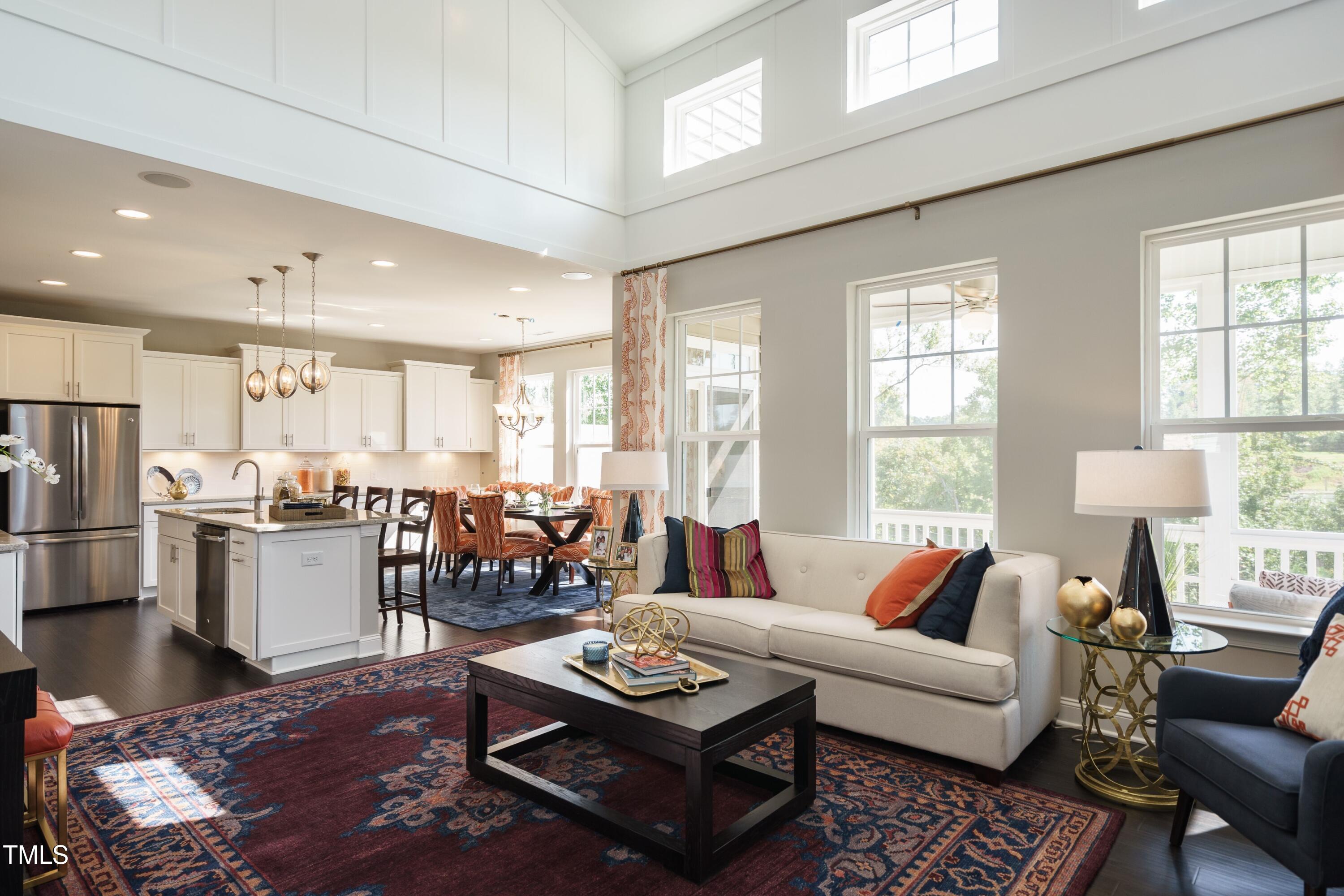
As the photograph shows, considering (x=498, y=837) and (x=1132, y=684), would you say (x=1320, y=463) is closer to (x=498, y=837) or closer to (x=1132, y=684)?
(x=1132, y=684)

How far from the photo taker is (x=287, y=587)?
4.41 metres

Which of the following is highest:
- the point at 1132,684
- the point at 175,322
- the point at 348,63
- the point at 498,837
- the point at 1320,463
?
the point at 348,63

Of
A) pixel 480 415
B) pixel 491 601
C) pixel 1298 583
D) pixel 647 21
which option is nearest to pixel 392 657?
pixel 491 601

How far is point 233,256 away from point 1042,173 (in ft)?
16.9

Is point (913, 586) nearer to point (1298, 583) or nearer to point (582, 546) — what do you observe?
point (1298, 583)

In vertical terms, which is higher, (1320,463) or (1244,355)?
(1244,355)

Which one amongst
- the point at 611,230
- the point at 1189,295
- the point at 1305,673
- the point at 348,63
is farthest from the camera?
the point at 611,230

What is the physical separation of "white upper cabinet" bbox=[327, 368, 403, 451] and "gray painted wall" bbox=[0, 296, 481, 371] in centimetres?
34

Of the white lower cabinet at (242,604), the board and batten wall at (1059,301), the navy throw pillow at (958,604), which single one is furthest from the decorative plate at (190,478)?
the navy throw pillow at (958,604)

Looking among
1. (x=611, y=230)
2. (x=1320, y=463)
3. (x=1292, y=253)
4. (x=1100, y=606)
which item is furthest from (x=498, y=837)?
(x=611, y=230)

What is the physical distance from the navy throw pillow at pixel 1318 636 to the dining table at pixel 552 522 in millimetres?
5240

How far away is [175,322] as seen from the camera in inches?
306

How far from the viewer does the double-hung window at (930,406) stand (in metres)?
4.03

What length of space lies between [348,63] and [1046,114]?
369 centimetres
